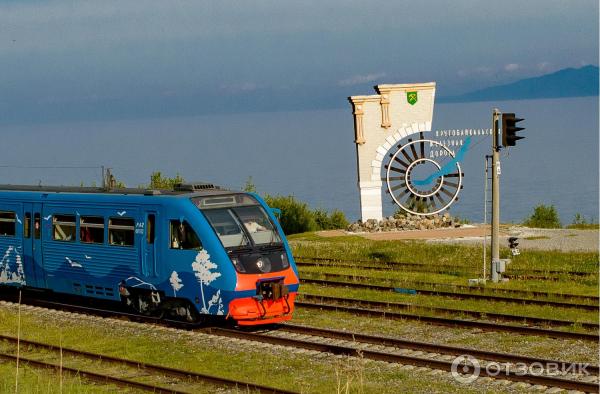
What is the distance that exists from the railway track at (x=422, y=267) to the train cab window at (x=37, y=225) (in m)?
10.5

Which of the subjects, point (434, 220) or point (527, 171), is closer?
point (434, 220)

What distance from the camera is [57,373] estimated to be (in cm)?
1681

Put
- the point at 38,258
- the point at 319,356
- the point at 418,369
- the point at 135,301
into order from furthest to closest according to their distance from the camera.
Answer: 1. the point at 38,258
2. the point at 135,301
3. the point at 319,356
4. the point at 418,369

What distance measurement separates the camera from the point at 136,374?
16.6 metres

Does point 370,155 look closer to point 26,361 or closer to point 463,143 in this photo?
point 463,143

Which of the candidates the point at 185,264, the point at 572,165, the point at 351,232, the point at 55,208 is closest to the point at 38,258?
the point at 55,208

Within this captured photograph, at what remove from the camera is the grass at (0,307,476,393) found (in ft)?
50.4

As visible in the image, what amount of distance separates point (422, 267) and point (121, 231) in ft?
38.4

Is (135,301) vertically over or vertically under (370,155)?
under

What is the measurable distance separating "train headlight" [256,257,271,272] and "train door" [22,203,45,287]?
6.39 m

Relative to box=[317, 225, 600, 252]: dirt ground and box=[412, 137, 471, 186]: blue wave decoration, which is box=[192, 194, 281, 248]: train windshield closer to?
box=[317, 225, 600, 252]: dirt ground

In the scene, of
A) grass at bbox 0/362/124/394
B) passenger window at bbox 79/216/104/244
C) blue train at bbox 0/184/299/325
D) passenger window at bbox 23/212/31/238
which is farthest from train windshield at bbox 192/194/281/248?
passenger window at bbox 23/212/31/238

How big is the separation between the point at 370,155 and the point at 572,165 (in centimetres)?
11400
